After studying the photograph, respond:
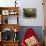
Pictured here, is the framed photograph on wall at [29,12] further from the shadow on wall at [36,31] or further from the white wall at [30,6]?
the shadow on wall at [36,31]

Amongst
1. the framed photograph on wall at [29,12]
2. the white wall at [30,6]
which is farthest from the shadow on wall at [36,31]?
the framed photograph on wall at [29,12]

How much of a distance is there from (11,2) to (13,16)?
443 mm

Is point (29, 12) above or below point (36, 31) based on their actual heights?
above

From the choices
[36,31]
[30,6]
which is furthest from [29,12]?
[36,31]

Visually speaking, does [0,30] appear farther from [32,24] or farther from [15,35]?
[32,24]

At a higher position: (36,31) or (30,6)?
(30,6)

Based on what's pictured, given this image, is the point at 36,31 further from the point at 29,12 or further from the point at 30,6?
the point at 30,6

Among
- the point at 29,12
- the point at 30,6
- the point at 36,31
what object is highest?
the point at 30,6

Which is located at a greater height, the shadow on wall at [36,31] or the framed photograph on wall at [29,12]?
the framed photograph on wall at [29,12]

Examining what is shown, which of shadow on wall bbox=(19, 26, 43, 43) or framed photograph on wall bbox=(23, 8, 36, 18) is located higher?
framed photograph on wall bbox=(23, 8, 36, 18)

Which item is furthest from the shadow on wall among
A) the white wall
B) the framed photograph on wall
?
the framed photograph on wall

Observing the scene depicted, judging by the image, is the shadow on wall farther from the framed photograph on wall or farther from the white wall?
the framed photograph on wall

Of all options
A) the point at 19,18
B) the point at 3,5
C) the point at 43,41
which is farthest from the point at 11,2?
the point at 43,41

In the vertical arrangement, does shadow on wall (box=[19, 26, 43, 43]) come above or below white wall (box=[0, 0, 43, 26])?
below
